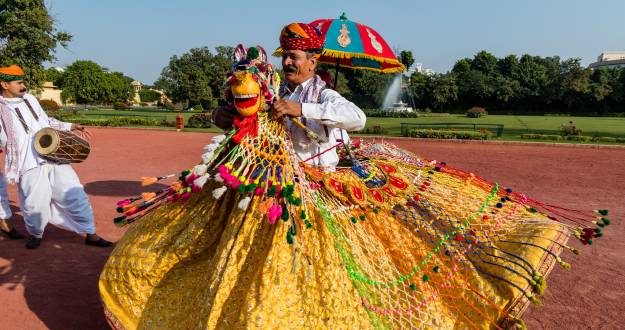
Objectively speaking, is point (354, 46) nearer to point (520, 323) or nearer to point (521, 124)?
point (520, 323)

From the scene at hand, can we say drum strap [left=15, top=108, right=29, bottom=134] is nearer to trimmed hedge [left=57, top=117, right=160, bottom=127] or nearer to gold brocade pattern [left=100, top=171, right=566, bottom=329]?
gold brocade pattern [left=100, top=171, right=566, bottom=329]

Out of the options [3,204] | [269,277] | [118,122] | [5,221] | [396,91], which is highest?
[396,91]

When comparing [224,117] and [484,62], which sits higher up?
[484,62]

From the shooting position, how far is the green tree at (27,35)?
867 inches

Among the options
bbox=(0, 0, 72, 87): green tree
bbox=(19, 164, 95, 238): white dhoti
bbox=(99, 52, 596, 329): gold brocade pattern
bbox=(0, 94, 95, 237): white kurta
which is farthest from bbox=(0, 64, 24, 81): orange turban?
bbox=(0, 0, 72, 87): green tree

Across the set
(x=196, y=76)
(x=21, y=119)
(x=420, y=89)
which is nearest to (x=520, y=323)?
(x=21, y=119)

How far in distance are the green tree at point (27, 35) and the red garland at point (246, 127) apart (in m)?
25.3

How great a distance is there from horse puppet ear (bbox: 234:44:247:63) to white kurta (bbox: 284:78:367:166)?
15.9 inches

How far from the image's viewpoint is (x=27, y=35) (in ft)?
74.3

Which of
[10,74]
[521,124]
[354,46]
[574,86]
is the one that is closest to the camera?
[10,74]

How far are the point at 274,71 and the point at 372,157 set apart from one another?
1.20m

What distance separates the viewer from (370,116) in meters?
40.0

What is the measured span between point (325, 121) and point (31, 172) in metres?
3.79

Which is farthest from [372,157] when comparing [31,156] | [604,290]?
[31,156]
